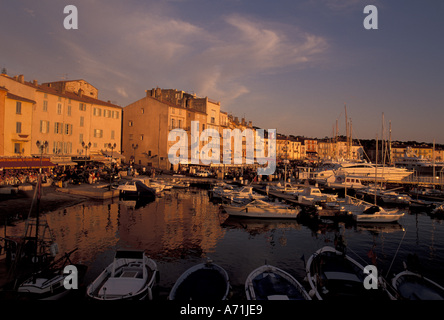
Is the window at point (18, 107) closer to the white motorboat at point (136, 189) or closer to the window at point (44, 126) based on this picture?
the window at point (44, 126)

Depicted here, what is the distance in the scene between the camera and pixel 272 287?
13.1m

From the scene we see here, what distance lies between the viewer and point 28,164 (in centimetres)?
3903

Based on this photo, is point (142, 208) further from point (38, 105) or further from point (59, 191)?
point (38, 105)

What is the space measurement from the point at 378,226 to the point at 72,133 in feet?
169

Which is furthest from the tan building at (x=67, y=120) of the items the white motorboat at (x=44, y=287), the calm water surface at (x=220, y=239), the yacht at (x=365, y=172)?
the yacht at (x=365, y=172)

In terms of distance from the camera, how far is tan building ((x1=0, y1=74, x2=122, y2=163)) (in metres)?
47.6

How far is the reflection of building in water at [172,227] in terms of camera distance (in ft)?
73.0

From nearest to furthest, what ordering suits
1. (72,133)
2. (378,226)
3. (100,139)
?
1. (378,226)
2. (72,133)
3. (100,139)

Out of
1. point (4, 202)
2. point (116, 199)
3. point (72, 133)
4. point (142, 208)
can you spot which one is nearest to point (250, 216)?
point (142, 208)

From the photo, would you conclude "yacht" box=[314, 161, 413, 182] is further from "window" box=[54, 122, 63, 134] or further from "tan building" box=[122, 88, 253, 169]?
"window" box=[54, 122, 63, 134]

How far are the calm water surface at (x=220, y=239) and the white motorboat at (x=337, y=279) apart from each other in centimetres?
227

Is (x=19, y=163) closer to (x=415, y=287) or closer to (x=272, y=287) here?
(x=272, y=287)

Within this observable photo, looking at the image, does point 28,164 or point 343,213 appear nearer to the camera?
point 343,213

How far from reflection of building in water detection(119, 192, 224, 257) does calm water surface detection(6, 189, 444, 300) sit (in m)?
0.07
